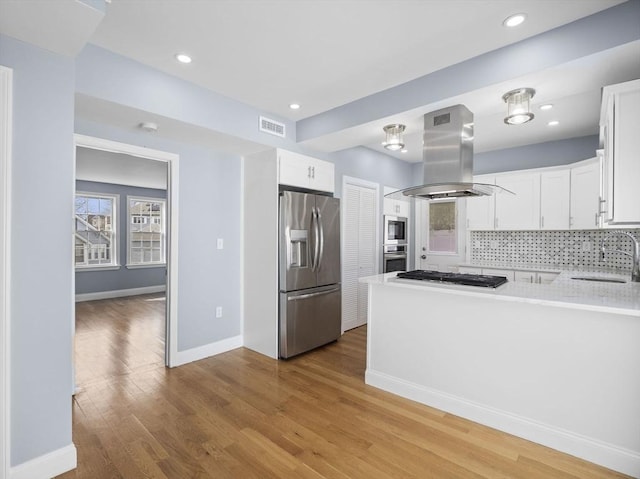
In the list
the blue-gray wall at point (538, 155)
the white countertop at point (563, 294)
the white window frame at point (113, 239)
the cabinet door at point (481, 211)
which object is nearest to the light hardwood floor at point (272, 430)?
the white countertop at point (563, 294)

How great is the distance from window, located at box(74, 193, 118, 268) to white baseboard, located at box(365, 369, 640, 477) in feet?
22.3

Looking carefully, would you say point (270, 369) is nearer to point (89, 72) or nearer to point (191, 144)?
point (191, 144)

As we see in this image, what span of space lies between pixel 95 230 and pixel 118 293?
1458 millimetres

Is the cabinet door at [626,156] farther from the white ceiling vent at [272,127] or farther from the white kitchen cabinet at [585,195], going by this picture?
the white ceiling vent at [272,127]

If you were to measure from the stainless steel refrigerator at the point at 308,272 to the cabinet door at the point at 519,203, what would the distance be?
2466 mm

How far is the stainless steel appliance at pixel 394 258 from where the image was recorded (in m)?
5.21

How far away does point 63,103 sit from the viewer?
186 cm

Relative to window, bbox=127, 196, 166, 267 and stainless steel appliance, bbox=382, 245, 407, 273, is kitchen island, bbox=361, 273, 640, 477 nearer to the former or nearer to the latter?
stainless steel appliance, bbox=382, 245, 407, 273

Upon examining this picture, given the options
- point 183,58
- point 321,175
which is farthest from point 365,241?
point 183,58

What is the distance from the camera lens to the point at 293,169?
372 cm

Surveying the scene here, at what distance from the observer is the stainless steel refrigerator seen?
11.7 ft

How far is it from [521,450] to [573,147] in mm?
4062

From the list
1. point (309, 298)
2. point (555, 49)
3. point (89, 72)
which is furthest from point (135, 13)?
point (309, 298)

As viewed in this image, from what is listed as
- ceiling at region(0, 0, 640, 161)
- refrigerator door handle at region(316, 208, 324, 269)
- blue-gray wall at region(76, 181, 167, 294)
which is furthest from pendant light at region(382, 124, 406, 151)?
blue-gray wall at region(76, 181, 167, 294)
